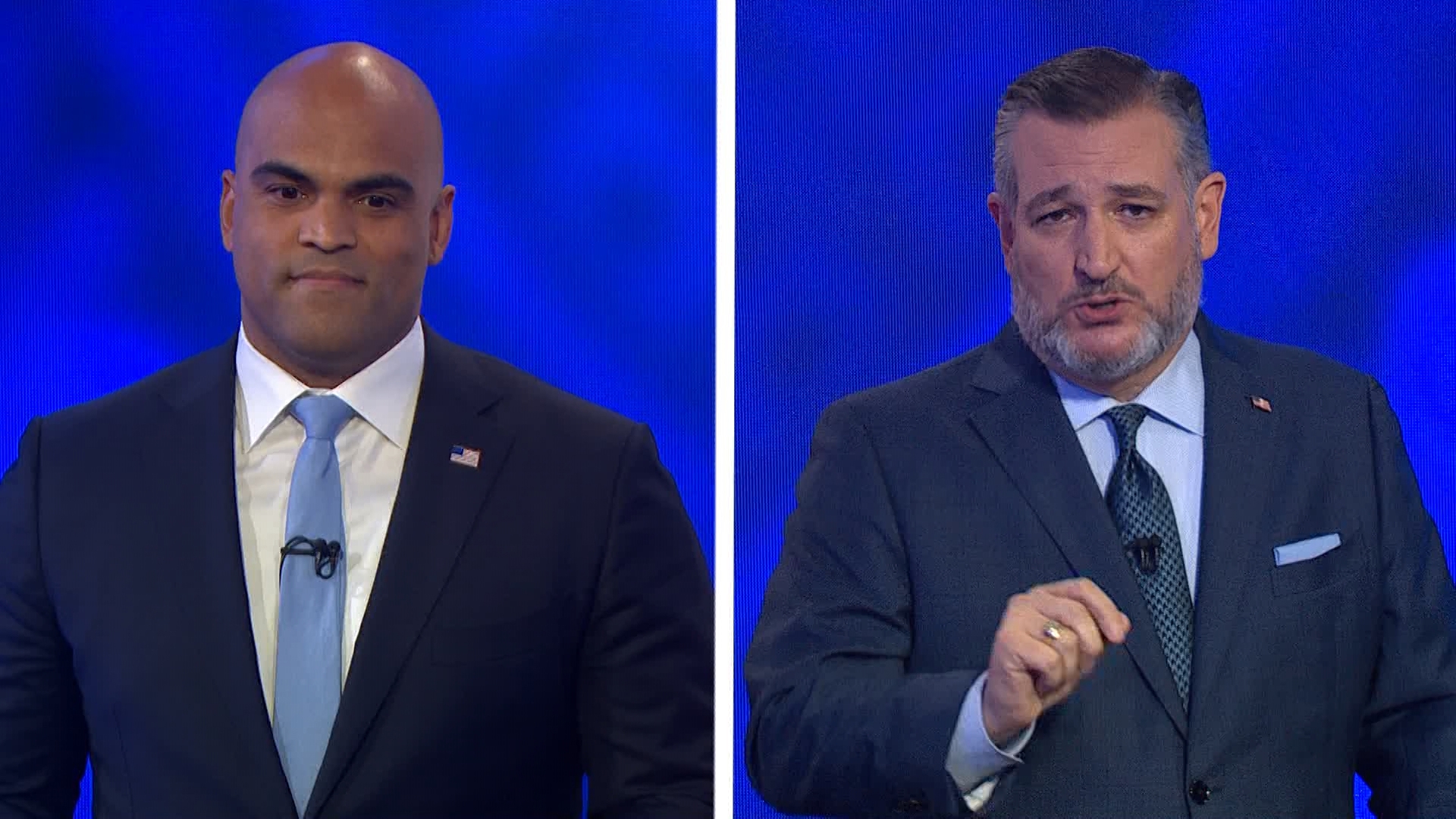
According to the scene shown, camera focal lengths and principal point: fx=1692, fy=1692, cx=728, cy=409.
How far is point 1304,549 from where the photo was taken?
2.83m

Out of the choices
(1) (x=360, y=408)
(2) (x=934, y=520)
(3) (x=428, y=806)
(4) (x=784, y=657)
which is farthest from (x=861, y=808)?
(1) (x=360, y=408)

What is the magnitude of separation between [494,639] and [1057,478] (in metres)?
1.01

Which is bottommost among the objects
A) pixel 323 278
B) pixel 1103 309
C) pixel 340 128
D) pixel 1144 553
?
pixel 1144 553

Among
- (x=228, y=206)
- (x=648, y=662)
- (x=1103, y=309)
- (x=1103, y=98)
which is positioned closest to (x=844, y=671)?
(x=648, y=662)

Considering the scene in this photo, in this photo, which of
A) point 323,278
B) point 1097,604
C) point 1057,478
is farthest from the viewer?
point 323,278

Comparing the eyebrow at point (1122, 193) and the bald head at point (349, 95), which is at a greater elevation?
the bald head at point (349, 95)

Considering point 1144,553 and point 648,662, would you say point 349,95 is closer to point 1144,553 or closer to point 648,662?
point 648,662

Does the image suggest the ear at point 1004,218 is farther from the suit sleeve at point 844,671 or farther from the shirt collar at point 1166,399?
the suit sleeve at point 844,671

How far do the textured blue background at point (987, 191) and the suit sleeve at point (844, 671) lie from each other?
0.18 m

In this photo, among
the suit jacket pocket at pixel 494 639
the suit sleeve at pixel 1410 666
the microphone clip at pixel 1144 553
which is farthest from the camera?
the suit jacket pocket at pixel 494 639

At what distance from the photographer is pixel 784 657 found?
9.40ft

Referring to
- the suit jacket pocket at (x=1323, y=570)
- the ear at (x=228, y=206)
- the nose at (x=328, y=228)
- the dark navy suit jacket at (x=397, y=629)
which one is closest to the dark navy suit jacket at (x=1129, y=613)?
the suit jacket pocket at (x=1323, y=570)

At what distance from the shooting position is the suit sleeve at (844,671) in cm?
261

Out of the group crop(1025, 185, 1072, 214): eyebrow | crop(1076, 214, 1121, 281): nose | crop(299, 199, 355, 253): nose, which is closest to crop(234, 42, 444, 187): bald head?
crop(299, 199, 355, 253): nose
